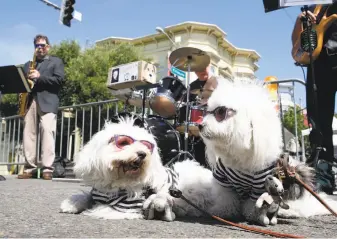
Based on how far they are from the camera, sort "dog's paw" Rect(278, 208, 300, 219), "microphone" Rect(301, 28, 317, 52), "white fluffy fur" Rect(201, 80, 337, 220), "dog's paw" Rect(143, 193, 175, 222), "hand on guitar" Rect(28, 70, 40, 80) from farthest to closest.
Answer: "hand on guitar" Rect(28, 70, 40, 80), "microphone" Rect(301, 28, 317, 52), "dog's paw" Rect(278, 208, 300, 219), "dog's paw" Rect(143, 193, 175, 222), "white fluffy fur" Rect(201, 80, 337, 220)

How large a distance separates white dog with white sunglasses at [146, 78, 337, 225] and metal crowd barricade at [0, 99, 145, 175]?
4131 millimetres

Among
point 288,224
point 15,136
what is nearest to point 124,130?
point 288,224

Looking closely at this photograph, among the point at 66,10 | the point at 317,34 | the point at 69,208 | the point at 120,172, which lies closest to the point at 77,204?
the point at 69,208

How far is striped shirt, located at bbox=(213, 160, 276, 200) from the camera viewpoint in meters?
2.42

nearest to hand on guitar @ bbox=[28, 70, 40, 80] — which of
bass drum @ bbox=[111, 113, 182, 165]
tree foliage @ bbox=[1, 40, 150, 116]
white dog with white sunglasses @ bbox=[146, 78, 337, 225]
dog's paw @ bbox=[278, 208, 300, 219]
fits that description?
bass drum @ bbox=[111, 113, 182, 165]

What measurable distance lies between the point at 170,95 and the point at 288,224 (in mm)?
3181

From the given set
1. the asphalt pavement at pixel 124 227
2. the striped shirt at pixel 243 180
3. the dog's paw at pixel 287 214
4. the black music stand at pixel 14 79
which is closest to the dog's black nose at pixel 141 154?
the asphalt pavement at pixel 124 227

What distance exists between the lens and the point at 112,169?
2.46 metres

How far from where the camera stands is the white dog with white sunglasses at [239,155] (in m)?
2.28

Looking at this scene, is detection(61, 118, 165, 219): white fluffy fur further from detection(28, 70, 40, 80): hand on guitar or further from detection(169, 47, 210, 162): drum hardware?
detection(28, 70, 40, 80): hand on guitar

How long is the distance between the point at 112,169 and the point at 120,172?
0.24 feet

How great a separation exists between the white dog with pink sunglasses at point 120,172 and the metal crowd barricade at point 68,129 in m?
4.07

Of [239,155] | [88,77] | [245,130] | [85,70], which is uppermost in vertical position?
[85,70]

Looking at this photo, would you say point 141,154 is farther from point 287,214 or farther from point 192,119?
point 192,119
